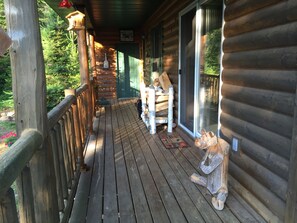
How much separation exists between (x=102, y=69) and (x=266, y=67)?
7980mm

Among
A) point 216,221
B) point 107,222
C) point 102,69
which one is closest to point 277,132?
point 216,221

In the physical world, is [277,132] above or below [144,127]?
above

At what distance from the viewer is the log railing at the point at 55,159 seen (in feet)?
3.03

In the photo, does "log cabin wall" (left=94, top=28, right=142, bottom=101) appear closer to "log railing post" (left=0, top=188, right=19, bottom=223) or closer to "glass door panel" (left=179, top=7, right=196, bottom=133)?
"glass door panel" (left=179, top=7, right=196, bottom=133)

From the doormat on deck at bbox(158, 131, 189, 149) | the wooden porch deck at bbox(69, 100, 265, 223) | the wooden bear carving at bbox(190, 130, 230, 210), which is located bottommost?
the wooden porch deck at bbox(69, 100, 265, 223)

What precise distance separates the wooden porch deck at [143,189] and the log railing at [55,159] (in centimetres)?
20

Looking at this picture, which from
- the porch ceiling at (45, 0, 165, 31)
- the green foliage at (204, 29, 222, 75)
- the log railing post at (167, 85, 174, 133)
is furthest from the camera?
the porch ceiling at (45, 0, 165, 31)

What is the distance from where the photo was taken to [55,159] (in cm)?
181

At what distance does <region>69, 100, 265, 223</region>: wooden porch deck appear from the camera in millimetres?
2166

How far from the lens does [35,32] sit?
4.35ft

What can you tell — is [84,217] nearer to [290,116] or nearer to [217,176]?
[217,176]

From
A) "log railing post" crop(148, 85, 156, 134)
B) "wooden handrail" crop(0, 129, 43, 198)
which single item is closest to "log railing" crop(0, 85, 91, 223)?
"wooden handrail" crop(0, 129, 43, 198)

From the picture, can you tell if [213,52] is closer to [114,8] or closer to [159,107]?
[159,107]

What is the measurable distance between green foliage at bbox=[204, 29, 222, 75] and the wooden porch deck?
1.13 meters
